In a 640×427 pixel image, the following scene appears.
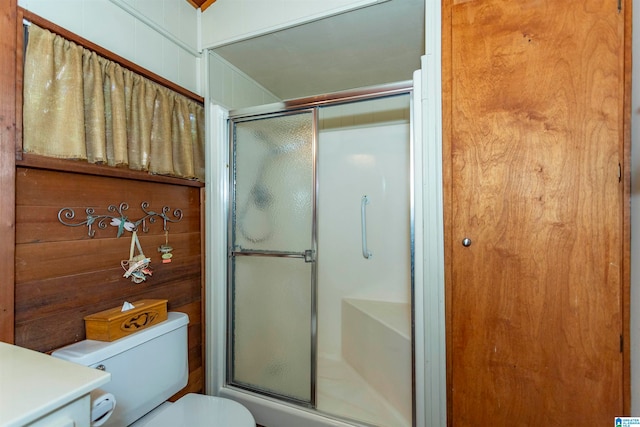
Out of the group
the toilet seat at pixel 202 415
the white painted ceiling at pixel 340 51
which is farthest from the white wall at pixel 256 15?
the toilet seat at pixel 202 415

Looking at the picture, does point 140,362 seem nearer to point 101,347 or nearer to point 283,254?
point 101,347

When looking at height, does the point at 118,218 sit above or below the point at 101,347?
above

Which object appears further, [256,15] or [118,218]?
[256,15]

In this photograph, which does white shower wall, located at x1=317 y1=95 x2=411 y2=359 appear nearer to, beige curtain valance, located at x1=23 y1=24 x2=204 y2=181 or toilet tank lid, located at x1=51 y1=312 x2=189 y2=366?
beige curtain valance, located at x1=23 y1=24 x2=204 y2=181

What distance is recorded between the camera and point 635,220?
1.10m

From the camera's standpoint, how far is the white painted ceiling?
1646 mm

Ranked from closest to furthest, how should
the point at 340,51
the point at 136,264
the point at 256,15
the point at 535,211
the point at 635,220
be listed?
the point at 635,220 → the point at 535,211 → the point at 136,264 → the point at 256,15 → the point at 340,51

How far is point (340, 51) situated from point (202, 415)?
6.80 ft

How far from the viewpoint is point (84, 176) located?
1.27m

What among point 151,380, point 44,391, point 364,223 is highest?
point 364,223

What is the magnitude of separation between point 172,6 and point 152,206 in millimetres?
1116

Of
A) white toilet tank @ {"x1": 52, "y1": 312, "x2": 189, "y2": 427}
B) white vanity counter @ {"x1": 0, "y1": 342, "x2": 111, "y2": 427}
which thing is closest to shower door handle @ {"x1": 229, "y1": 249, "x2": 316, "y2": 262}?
white toilet tank @ {"x1": 52, "y1": 312, "x2": 189, "y2": 427}

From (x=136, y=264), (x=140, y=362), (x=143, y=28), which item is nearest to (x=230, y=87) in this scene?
(x=143, y=28)

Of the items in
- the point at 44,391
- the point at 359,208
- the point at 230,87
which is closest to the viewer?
the point at 44,391
